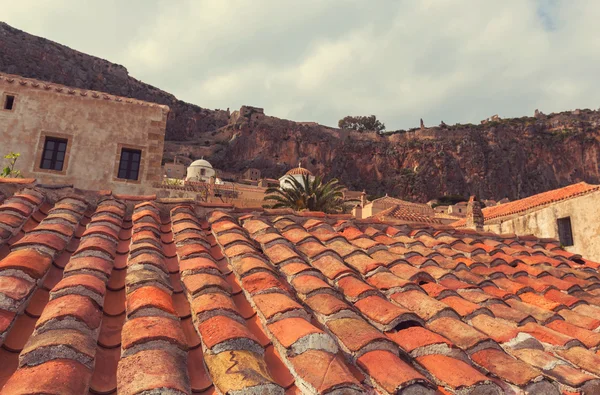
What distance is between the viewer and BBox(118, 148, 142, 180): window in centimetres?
1925

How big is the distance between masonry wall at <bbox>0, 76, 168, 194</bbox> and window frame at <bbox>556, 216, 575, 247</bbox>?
64.9 ft

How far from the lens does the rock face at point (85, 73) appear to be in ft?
250

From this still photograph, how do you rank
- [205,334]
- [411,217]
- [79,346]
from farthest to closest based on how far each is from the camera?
[411,217] → [205,334] → [79,346]

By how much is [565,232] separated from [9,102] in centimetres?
2713

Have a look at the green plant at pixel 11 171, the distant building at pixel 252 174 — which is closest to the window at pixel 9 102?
the green plant at pixel 11 171

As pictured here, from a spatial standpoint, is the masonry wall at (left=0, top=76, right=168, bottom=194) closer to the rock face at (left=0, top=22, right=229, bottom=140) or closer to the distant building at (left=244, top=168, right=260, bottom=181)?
the distant building at (left=244, top=168, right=260, bottom=181)

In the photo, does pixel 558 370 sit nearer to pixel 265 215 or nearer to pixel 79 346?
pixel 79 346

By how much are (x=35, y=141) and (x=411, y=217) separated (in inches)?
826

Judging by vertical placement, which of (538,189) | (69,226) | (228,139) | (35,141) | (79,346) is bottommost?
(79,346)

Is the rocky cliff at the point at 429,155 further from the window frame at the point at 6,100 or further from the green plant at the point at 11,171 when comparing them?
the green plant at the point at 11,171

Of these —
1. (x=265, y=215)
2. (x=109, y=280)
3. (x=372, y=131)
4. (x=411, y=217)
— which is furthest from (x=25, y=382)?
(x=372, y=131)

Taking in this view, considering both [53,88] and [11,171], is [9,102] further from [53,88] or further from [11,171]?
[11,171]

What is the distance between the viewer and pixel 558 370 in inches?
102

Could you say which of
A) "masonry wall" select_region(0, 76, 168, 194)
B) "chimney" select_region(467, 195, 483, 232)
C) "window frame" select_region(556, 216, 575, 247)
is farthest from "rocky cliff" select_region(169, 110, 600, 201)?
"chimney" select_region(467, 195, 483, 232)
